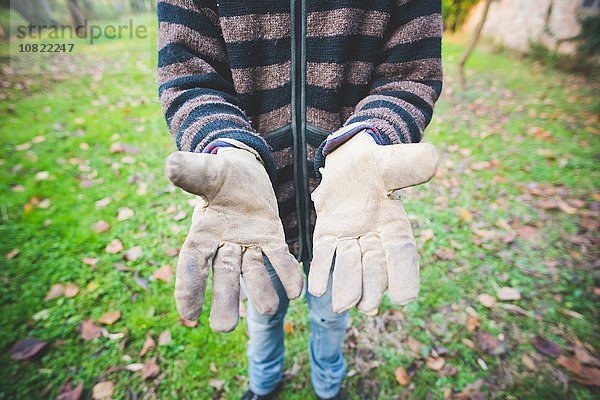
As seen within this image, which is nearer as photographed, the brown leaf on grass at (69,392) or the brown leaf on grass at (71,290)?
the brown leaf on grass at (69,392)

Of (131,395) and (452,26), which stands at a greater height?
(452,26)

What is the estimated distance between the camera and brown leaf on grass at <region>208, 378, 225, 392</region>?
2018 mm

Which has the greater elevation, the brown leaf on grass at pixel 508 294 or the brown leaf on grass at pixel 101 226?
the brown leaf on grass at pixel 101 226

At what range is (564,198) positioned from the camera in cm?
361

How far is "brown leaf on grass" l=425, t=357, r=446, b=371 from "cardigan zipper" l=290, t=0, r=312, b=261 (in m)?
1.37

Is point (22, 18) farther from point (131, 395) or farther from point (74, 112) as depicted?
point (131, 395)

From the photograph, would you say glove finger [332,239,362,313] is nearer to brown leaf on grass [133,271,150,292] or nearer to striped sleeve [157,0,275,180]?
striped sleeve [157,0,275,180]

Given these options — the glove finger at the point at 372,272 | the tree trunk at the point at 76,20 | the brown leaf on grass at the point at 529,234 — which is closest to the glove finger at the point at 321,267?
the glove finger at the point at 372,272

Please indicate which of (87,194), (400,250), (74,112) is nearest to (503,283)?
(400,250)

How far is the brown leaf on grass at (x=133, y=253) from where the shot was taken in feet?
9.22

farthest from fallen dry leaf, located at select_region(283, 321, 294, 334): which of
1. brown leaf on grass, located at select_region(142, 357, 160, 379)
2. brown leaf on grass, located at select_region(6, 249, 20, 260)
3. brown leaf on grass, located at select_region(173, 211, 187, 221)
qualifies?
brown leaf on grass, located at select_region(6, 249, 20, 260)

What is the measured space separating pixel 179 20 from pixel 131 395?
2.14m

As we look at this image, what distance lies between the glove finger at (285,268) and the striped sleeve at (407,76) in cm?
53

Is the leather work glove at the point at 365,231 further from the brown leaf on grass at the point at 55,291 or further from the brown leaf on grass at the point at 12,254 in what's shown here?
the brown leaf on grass at the point at 12,254
